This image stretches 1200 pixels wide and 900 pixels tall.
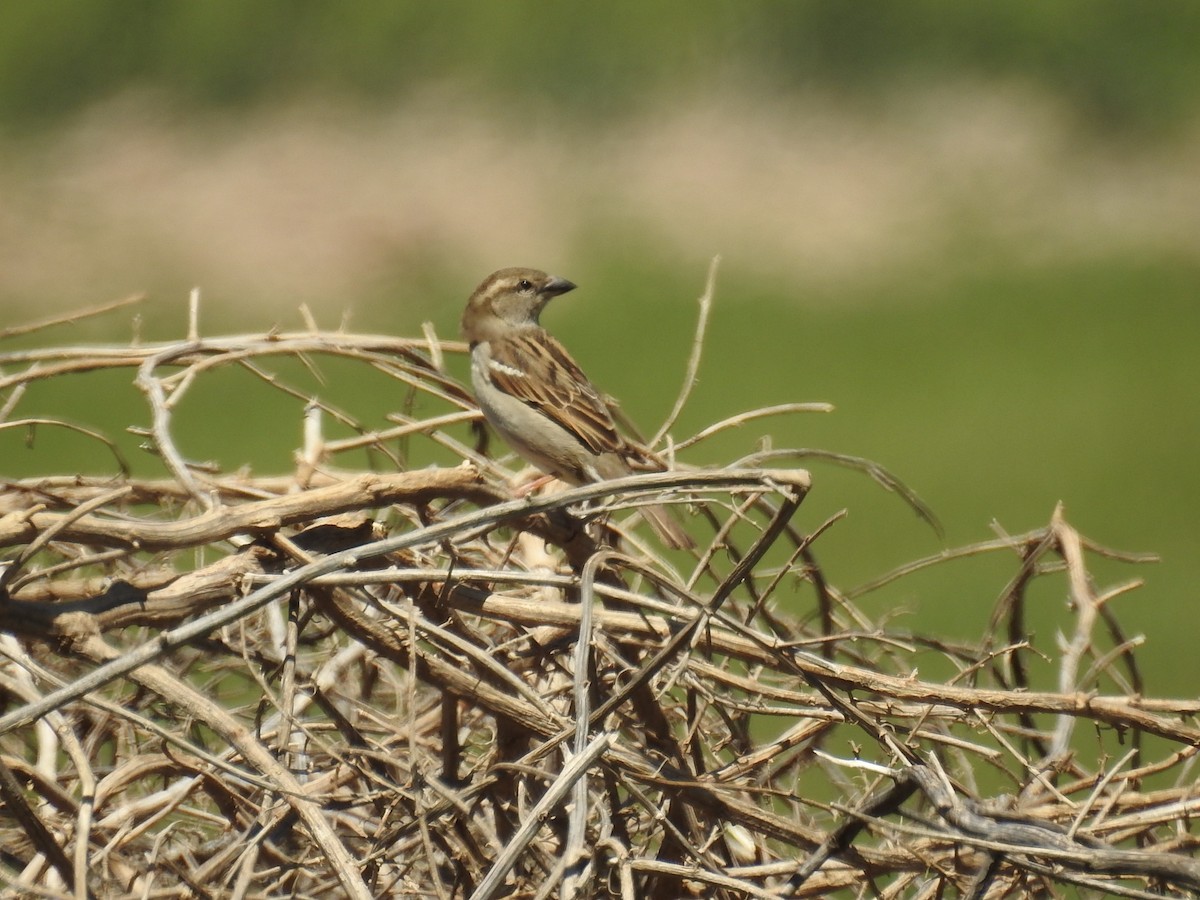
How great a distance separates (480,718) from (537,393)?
72.4 inches

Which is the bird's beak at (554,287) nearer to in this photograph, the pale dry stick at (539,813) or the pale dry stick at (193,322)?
the pale dry stick at (193,322)

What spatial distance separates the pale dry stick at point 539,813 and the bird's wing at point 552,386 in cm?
225

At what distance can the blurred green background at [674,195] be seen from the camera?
436 inches

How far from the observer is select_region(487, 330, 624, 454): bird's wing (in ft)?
13.6

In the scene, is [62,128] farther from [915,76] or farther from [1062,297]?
[1062,297]

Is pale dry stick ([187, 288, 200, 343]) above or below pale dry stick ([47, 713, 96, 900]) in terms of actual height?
above

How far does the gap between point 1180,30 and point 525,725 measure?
40.2 ft

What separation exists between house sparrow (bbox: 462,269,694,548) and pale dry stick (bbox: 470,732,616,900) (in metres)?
1.85

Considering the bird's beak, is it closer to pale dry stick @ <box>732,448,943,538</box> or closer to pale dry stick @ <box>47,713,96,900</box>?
pale dry stick @ <box>732,448,943,538</box>

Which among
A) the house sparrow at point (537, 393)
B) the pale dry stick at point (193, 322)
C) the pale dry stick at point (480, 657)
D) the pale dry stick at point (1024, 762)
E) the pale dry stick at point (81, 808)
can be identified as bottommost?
the pale dry stick at point (81, 808)

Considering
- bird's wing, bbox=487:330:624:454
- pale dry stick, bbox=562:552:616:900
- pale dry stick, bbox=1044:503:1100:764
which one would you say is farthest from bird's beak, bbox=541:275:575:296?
pale dry stick, bbox=562:552:616:900

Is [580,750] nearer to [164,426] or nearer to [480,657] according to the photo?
[480,657]

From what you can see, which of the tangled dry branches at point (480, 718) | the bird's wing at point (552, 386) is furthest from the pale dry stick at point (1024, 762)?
the bird's wing at point (552, 386)

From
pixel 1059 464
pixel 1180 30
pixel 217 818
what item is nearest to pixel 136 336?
pixel 217 818
